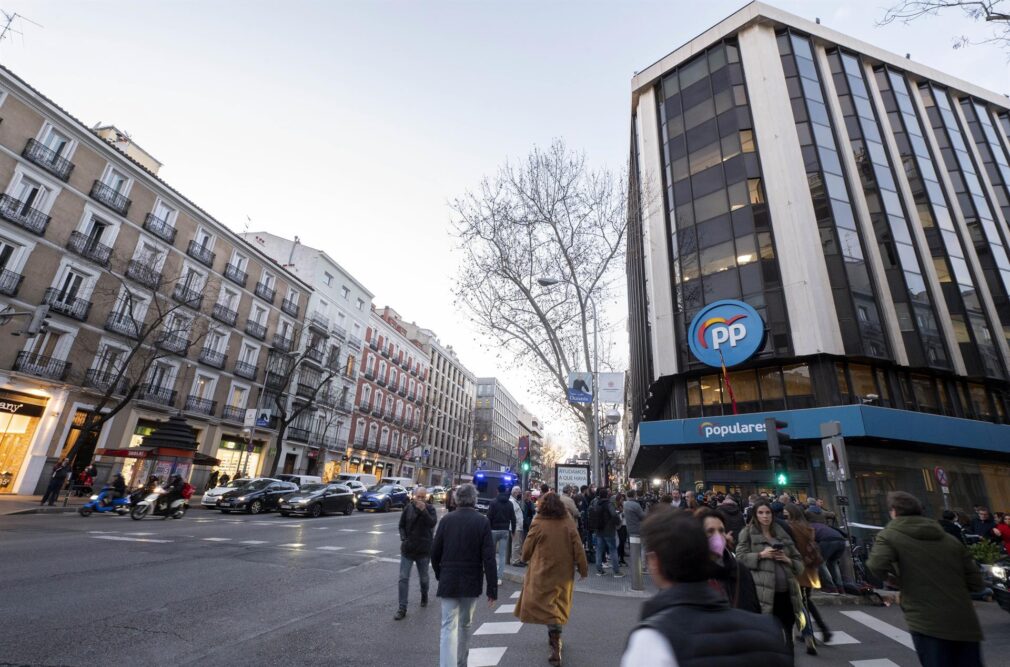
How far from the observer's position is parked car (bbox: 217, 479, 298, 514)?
67.0ft

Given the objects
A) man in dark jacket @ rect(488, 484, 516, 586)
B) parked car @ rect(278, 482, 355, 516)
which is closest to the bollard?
man in dark jacket @ rect(488, 484, 516, 586)

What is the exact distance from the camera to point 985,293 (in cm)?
2403

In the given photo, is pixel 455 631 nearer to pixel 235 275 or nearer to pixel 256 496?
pixel 256 496

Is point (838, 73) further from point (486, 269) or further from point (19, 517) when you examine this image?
point (19, 517)

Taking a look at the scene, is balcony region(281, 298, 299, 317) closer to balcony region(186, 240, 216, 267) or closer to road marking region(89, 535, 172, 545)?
balcony region(186, 240, 216, 267)

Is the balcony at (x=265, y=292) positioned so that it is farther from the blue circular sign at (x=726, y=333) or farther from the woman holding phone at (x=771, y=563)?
the woman holding phone at (x=771, y=563)

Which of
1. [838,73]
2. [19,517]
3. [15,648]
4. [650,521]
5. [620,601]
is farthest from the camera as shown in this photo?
[838,73]

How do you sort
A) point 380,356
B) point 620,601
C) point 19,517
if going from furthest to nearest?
point 380,356
point 19,517
point 620,601

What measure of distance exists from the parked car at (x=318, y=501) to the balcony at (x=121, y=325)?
11.9 metres

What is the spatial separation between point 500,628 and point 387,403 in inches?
1843

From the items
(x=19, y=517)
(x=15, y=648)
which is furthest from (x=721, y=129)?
(x=19, y=517)

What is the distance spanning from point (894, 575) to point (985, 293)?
29967 mm

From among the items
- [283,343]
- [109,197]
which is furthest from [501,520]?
[283,343]

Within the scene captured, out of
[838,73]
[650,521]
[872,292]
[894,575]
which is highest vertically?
[838,73]
